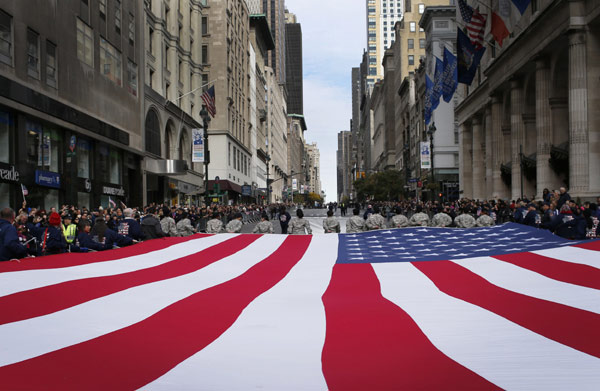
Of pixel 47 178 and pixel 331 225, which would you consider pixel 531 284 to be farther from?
pixel 47 178

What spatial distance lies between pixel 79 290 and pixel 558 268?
23.6 ft

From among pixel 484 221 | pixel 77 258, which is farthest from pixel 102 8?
pixel 484 221

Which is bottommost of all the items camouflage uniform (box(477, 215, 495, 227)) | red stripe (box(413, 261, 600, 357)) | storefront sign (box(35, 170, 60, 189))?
red stripe (box(413, 261, 600, 357))

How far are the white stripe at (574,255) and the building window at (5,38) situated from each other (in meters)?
22.5

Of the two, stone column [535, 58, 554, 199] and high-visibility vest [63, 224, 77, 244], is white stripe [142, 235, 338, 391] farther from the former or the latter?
stone column [535, 58, 554, 199]

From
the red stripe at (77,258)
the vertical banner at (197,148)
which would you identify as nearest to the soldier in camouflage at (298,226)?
the red stripe at (77,258)

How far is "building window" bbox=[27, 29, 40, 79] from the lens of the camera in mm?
24172

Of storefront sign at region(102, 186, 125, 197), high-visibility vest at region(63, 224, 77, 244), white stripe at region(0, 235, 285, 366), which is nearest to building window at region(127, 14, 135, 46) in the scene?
storefront sign at region(102, 186, 125, 197)

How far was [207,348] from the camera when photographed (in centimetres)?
465

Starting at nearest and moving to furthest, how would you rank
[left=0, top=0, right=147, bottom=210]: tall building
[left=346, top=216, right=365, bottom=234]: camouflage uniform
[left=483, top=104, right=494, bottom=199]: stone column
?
[left=346, top=216, right=365, bottom=234]: camouflage uniform
[left=0, top=0, right=147, bottom=210]: tall building
[left=483, top=104, right=494, bottom=199]: stone column

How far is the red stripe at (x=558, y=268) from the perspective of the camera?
7281 mm

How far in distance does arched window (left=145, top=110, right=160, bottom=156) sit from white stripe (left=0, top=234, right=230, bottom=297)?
3267 centimetres

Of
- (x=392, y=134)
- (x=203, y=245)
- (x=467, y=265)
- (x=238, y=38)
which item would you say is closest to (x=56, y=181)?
(x=203, y=245)

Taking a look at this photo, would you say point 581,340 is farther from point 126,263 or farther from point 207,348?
point 126,263
